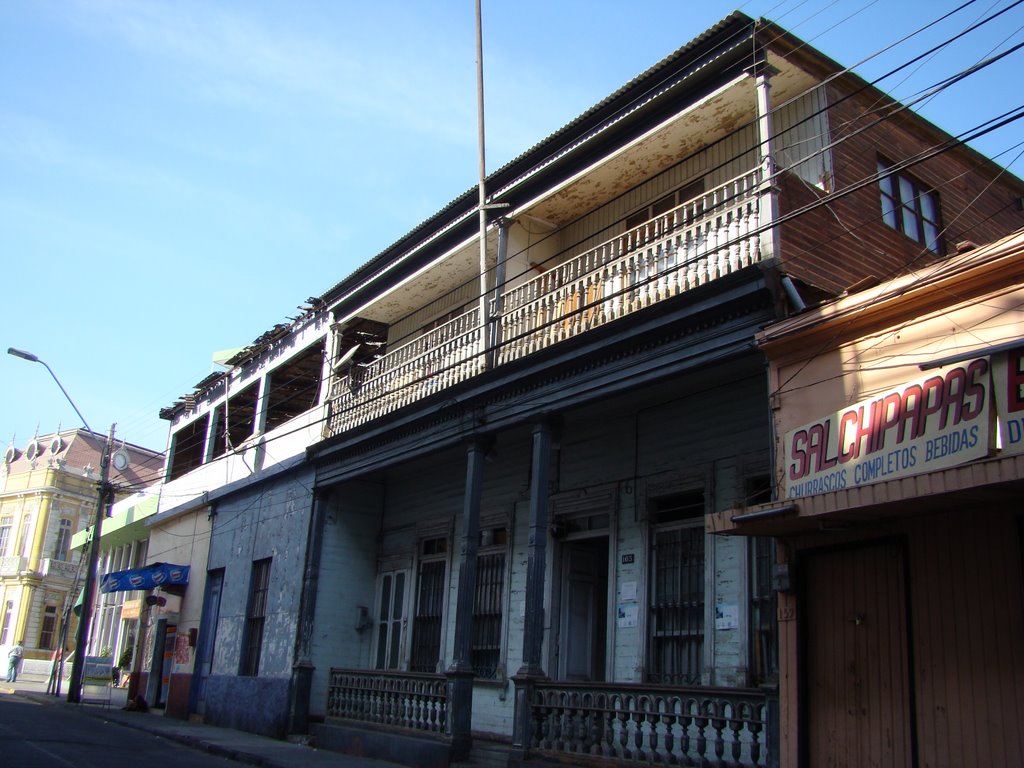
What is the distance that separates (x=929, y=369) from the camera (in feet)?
24.7

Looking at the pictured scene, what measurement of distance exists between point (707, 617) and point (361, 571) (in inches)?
346

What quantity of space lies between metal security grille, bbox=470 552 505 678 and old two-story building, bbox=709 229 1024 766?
686cm

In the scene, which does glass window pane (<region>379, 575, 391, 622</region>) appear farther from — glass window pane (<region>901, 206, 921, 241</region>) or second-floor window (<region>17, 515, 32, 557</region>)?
second-floor window (<region>17, 515, 32, 557</region>)

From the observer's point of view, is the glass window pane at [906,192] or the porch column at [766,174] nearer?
the porch column at [766,174]

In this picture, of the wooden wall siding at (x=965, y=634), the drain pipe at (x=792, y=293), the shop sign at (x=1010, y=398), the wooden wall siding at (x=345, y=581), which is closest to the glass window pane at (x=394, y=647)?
the wooden wall siding at (x=345, y=581)

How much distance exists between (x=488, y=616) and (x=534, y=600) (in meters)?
3.73

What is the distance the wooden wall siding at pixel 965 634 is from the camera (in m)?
6.99

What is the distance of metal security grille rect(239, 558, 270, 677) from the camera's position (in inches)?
744

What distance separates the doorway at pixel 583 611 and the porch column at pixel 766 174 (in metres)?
5.57

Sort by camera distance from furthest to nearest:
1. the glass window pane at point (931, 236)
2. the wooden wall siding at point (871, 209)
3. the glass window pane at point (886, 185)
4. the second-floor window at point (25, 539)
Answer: the second-floor window at point (25, 539)
the glass window pane at point (931, 236)
the glass window pane at point (886, 185)
the wooden wall siding at point (871, 209)

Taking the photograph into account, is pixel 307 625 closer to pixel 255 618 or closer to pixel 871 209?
pixel 255 618

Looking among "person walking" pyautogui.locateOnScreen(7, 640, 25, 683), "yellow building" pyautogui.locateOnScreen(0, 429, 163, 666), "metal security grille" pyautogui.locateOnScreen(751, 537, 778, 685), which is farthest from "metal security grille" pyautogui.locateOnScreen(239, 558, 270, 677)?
"yellow building" pyautogui.locateOnScreen(0, 429, 163, 666)

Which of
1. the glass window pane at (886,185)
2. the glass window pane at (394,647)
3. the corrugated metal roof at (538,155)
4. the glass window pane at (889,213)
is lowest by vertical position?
the glass window pane at (394,647)

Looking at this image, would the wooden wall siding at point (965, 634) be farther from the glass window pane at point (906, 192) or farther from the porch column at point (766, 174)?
the glass window pane at point (906, 192)
